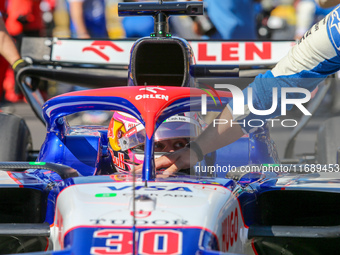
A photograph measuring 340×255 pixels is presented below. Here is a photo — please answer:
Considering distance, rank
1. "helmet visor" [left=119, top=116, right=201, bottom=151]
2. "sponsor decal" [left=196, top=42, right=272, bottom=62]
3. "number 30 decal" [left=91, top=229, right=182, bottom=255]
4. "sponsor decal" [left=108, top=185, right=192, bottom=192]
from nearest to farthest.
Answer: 1. "number 30 decal" [left=91, top=229, right=182, bottom=255]
2. "sponsor decal" [left=108, top=185, right=192, bottom=192]
3. "helmet visor" [left=119, top=116, right=201, bottom=151]
4. "sponsor decal" [left=196, top=42, right=272, bottom=62]

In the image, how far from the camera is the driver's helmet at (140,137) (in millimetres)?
2973

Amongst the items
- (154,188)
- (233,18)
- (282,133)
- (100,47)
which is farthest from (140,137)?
(233,18)

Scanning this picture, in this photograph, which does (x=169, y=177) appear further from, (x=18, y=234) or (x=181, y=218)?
(x=18, y=234)

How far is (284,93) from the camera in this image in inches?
107

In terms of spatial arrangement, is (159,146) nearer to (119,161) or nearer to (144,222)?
(119,161)

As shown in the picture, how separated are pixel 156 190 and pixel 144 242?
1.06 feet

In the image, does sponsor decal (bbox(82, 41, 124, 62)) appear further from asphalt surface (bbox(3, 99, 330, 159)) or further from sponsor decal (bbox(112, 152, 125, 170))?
sponsor decal (bbox(112, 152, 125, 170))

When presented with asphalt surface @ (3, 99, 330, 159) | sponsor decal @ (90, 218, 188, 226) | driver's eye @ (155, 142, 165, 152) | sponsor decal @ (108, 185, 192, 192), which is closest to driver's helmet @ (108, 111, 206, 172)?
driver's eye @ (155, 142, 165, 152)

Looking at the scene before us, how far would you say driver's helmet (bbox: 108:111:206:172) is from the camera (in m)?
2.97

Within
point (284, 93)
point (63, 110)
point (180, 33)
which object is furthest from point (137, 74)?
point (180, 33)

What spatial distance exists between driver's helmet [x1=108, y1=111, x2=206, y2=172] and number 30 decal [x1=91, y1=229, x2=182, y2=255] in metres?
1.05

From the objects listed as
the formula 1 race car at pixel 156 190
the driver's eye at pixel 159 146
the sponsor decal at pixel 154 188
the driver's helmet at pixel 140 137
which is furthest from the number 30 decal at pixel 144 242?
the driver's eye at pixel 159 146

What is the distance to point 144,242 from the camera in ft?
5.98

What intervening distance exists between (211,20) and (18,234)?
538 centimetres
